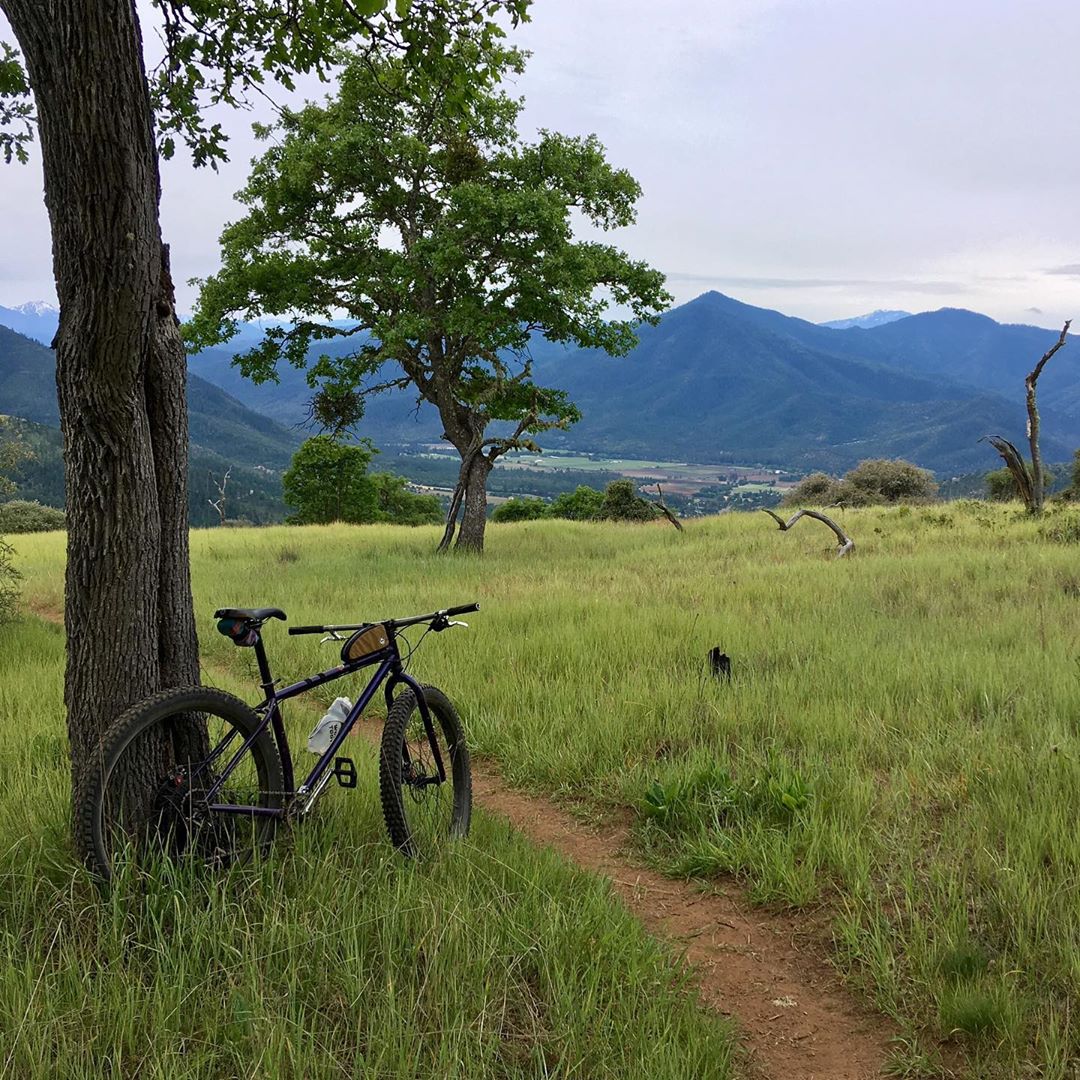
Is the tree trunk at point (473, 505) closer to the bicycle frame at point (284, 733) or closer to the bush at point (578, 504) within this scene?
the bicycle frame at point (284, 733)

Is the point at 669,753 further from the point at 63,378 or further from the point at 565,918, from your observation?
the point at 63,378

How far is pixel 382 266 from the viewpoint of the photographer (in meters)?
18.7

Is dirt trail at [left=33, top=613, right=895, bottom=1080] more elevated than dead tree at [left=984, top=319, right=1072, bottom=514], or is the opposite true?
dead tree at [left=984, top=319, right=1072, bottom=514]

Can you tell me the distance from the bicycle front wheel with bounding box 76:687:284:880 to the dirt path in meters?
1.67

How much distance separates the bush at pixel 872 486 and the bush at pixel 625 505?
Result: 843 cm

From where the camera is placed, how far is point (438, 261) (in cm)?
1680

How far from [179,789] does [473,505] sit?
16990mm

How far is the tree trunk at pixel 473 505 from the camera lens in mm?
19844

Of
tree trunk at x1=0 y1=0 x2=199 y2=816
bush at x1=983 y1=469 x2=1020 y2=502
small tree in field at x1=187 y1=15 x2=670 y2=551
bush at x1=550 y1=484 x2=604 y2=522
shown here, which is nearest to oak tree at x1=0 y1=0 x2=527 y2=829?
tree trunk at x1=0 y1=0 x2=199 y2=816

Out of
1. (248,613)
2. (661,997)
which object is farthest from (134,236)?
(661,997)

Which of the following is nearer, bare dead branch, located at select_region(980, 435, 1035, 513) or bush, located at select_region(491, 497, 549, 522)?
bare dead branch, located at select_region(980, 435, 1035, 513)

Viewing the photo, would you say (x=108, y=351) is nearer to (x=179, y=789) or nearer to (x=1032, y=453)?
(x=179, y=789)

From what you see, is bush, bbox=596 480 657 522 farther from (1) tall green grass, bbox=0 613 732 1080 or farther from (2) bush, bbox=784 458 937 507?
(1) tall green grass, bbox=0 613 732 1080

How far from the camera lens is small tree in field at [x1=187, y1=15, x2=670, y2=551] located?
1730 centimetres
